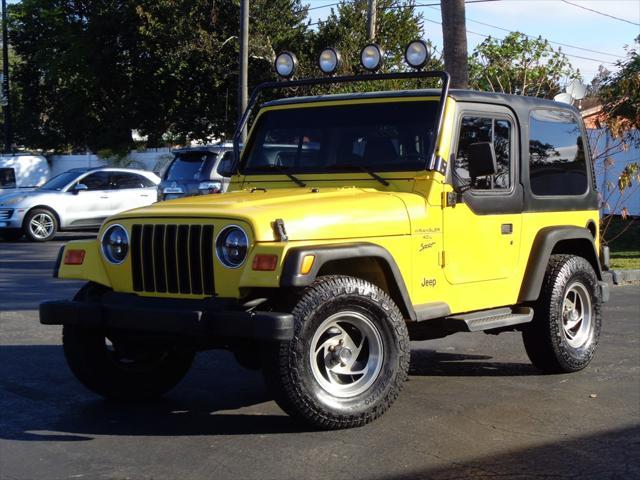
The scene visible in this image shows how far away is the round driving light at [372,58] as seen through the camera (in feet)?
24.6

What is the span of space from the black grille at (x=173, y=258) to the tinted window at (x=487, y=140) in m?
1.95

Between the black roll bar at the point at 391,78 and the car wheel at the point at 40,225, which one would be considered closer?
the black roll bar at the point at 391,78

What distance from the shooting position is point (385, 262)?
20.4 feet

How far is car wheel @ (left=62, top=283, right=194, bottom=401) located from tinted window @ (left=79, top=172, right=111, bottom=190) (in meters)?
15.5

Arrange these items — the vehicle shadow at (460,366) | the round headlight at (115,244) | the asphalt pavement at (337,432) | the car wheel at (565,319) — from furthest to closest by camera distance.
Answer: the vehicle shadow at (460,366) → the car wheel at (565,319) → the round headlight at (115,244) → the asphalt pavement at (337,432)

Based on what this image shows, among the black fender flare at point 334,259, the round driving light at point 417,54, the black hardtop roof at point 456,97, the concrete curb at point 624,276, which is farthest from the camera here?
the concrete curb at point 624,276

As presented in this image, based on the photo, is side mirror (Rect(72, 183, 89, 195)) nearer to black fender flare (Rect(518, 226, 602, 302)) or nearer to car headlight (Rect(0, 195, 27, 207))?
car headlight (Rect(0, 195, 27, 207))

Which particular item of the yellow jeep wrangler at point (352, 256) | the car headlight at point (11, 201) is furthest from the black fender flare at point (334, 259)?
the car headlight at point (11, 201)

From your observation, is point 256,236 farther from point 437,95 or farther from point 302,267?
point 437,95

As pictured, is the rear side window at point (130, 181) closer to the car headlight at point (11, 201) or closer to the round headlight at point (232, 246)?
the car headlight at point (11, 201)

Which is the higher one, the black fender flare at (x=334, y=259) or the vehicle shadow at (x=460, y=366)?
the black fender flare at (x=334, y=259)

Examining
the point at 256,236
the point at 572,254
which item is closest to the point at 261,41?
the point at 572,254

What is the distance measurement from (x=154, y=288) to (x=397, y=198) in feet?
5.34

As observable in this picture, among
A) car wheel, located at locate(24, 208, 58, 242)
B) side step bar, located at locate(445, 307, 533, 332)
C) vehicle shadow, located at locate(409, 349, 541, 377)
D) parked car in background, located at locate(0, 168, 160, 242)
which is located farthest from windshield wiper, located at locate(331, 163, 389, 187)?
car wheel, located at locate(24, 208, 58, 242)
